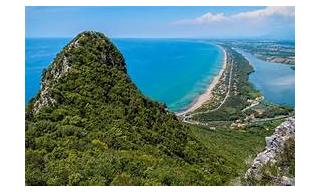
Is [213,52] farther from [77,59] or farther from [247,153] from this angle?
[77,59]

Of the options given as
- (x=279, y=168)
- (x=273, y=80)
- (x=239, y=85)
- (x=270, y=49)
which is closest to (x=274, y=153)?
(x=279, y=168)

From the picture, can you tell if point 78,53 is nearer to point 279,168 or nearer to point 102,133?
point 102,133

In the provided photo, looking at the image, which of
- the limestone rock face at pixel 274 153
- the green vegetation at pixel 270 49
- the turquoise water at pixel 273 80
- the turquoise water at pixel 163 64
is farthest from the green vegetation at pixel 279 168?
the turquoise water at pixel 163 64

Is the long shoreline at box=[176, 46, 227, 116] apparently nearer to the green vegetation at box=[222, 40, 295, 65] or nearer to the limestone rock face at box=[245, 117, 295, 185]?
the green vegetation at box=[222, 40, 295, 65]

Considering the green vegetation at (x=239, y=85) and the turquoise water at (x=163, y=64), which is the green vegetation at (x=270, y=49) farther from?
the turquoise water at (x=163, y=64)

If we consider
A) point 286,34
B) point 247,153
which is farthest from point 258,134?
point 286,34
